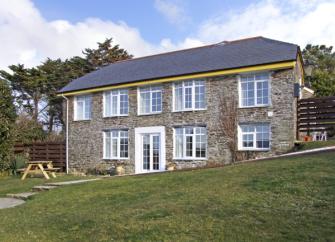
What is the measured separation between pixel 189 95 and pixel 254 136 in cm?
434

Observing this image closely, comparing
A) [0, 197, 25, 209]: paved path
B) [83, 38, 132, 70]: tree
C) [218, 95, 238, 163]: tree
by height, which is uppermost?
[83, 38, 132, 70]: tree

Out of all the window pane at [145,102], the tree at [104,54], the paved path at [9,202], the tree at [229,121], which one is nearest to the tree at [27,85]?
the tree at [104,54]

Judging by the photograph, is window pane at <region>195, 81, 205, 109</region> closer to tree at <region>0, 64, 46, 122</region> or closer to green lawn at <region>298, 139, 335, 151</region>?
green lawn at <region>298, 139, 335, 151</region>

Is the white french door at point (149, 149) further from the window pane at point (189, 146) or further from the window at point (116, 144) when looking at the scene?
the window pane at point (189, 146)

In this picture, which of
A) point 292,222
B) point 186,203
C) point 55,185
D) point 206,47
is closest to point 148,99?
point 206,47

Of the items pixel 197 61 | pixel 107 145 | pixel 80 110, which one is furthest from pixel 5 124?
pixel 197 61

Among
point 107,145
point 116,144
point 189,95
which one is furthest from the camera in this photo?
point 107,145

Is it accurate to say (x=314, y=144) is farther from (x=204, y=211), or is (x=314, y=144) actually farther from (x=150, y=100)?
(x=204, y=211)

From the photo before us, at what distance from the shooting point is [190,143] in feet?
70.8

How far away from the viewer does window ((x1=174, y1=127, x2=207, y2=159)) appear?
2119 centimetres

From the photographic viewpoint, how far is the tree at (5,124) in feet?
77.2

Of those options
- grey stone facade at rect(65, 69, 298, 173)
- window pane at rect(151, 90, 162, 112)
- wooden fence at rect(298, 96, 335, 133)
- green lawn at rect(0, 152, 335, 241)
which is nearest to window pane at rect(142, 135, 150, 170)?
grey stone facade at rect(65, 69, 298, 173)

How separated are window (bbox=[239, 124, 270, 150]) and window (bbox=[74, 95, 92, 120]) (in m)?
10.9

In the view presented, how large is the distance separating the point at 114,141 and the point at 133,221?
1761 centimetres
